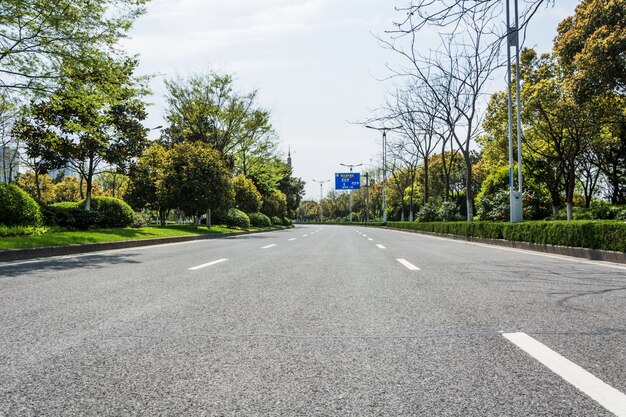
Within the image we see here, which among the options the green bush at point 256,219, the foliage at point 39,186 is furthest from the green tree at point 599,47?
the foliage at point 39,186

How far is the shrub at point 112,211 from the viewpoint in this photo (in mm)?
23656

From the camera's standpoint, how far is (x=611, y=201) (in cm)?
3909

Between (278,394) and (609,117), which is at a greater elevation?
(609,117)

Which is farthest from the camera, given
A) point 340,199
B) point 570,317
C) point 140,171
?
point 340,199

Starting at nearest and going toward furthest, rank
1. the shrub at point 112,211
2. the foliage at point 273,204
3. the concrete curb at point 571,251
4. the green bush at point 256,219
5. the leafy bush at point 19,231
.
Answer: the concrete curb at point 571,251 < the leafy bush at point 19,231 < the shrub at point 112,211 < the green bush at point 256,219 < the foliage at point 273,204

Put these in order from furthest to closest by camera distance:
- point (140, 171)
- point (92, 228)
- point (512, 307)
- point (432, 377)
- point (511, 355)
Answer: point (140, 171), point (92, 228), point (512, 307), point (511, 355), point (432, 377)

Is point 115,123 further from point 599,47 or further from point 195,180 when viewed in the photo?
point 599,47

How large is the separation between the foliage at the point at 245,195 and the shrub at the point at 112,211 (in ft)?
66.0

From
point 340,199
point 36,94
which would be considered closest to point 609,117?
point 36,94

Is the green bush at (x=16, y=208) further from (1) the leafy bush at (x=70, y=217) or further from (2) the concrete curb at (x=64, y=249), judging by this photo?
(2) the concrete curb at (x=64, y=249)

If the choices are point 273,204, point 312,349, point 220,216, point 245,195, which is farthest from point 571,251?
point 273,204

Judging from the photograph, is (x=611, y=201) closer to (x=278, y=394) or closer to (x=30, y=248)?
(x=30, y=248)

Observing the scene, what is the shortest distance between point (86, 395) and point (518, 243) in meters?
15.9

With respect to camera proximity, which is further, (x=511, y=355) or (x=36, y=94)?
(x=36, y=94)
